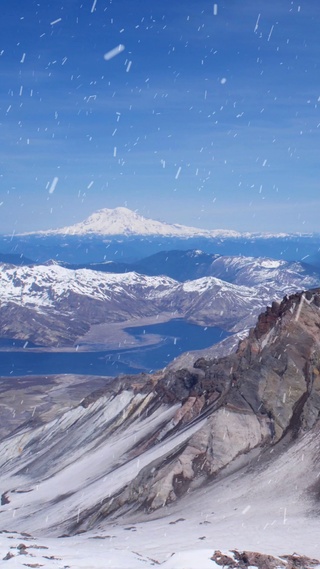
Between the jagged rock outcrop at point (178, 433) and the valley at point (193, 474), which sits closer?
the valley at point (193, 474)

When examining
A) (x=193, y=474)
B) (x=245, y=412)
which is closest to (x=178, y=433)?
(x=245, y=412)

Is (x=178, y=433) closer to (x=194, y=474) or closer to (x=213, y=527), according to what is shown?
(x=194, y=474)

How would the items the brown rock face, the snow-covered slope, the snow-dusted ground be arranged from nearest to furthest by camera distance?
1. the snow-dusted ground
2. the snow-covered slope
3. the brown rock face

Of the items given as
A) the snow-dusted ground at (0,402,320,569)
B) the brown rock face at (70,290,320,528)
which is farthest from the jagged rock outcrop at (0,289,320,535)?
the snow-dusted ground at (0,402,320,569)

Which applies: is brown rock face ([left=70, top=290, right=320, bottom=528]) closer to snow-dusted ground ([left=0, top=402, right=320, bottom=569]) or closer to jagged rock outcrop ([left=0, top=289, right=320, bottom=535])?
jagged rock outcrop ([left=0, top=289, right=320, bottom=535])

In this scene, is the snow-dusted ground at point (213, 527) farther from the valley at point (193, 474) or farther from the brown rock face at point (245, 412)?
the brown rock face at point (245, 412)

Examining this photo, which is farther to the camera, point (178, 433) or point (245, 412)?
point (178, 433)

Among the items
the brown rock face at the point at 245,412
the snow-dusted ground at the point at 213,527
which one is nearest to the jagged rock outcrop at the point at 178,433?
the brown rock face at the point at 245,412

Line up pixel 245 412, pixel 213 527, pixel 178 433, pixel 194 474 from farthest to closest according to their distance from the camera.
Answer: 1. pixel 178 433
2. pixel 245 412
3. pixel 194 474
4. pixel 213 527

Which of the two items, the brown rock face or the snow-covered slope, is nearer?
the snow-covered slope

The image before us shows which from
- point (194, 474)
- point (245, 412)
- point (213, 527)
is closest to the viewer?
Answer: point (213, 527)

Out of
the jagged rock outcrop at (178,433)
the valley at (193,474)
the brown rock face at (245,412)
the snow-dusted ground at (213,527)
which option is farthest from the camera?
the jagged rock outcrop at (178,433)
